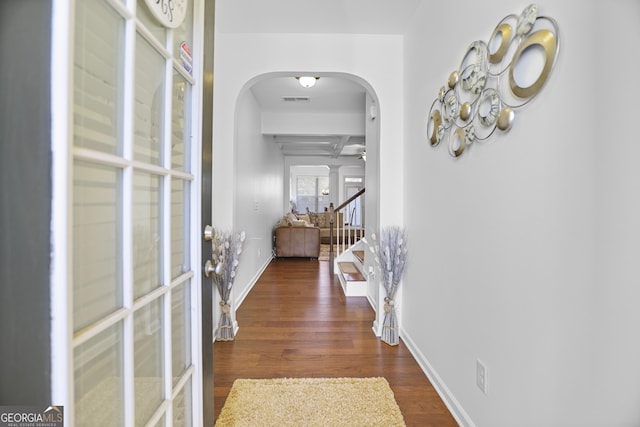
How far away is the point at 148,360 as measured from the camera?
856mm

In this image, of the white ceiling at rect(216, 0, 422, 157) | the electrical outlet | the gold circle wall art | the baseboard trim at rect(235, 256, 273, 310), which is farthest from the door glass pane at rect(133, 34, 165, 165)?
the baseboard trim at rect(235, 256, 273, 310)

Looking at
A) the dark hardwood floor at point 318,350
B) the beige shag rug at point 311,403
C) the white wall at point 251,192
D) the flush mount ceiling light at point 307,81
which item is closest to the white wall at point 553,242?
the dark hardwood floor at point 318,350

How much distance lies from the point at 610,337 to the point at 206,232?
1203mm

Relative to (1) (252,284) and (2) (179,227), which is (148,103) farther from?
(1) (252,284)

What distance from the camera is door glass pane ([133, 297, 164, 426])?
2.64 feet

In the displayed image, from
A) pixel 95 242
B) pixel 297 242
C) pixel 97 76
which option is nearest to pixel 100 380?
pixel 95 242

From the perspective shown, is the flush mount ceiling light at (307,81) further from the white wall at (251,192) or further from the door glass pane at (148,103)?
the door glass pane at (148,103)

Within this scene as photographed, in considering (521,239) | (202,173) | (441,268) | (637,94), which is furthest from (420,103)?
(202,173)

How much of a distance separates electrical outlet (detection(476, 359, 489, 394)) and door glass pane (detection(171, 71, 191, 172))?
1.45m

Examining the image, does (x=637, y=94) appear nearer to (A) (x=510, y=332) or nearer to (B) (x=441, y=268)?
(A) (x=510, y=332)

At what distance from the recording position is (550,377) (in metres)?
1.04

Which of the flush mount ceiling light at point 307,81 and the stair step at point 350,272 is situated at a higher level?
the flush mount ceiling light at point 307,81

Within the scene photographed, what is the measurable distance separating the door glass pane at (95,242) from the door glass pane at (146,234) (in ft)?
0.21

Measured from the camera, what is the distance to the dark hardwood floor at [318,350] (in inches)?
73.6
